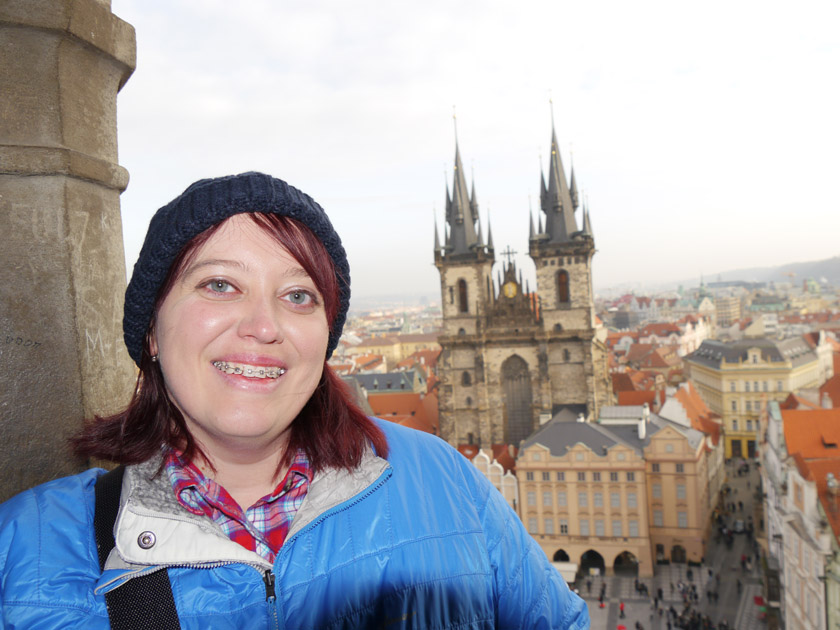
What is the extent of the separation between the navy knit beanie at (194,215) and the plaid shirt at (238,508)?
1.66 ft

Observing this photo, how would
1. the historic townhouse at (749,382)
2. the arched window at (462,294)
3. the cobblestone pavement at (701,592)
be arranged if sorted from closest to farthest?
the cobblestone pavement at (701,592), the arched window at (462,294), the historic townhouse at (749,382)

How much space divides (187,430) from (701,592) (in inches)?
1072

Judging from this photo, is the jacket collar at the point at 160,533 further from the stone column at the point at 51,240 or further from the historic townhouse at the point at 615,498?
the historic townhouse at the point at 615,498

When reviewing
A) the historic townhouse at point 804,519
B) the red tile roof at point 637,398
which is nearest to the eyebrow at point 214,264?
the historic townhouse at point 804,519

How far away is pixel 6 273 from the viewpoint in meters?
2.26

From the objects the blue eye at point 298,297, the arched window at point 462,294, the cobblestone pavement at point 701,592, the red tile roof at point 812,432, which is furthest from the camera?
the arched window at point 462,294

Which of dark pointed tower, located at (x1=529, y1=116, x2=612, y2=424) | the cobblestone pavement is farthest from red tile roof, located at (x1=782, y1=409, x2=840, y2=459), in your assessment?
dark pointed tower, located at (x1=529, y1=116, x2=612, y2=424)

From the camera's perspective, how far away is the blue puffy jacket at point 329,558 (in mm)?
1754

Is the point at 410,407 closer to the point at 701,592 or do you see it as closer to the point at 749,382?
the point at 749,382

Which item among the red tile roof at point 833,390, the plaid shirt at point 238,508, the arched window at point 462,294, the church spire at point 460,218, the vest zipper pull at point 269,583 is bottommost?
A: the red tile roof at point 833,390

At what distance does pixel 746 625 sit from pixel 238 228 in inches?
971

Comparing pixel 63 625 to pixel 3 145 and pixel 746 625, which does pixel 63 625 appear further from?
pixel 746 625

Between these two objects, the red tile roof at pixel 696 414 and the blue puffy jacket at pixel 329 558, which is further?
the red tile roof at pixel 696 414

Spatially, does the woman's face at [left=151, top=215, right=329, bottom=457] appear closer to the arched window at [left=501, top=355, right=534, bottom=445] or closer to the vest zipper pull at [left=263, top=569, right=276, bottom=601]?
the vest zipper pull at [left=263, top=569, right=276, bottom=601]
